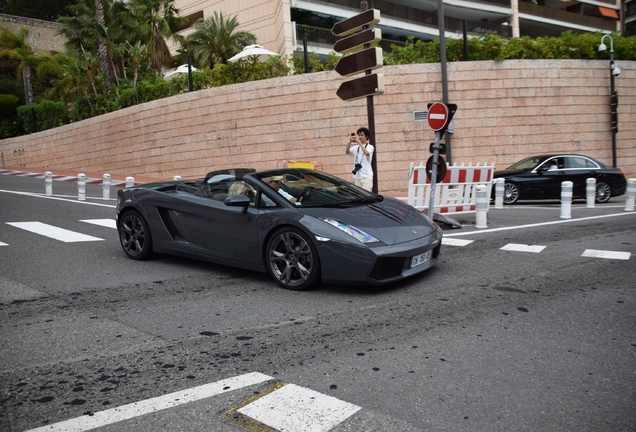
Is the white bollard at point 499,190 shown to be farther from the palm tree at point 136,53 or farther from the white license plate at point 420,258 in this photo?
the palm tree at point 136,53

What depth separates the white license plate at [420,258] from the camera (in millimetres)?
5664

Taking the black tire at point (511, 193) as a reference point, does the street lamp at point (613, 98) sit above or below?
above

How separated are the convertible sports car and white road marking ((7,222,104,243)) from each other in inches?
73.2

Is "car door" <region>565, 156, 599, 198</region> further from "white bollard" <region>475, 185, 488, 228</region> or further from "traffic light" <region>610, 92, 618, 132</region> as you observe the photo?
→ "white bollard" <region>475, 185, 488, 228</region>

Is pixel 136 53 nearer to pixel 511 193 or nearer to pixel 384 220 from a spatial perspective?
pixel 511 193

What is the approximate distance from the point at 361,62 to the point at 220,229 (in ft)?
17.0

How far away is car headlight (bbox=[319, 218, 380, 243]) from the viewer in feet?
17.7

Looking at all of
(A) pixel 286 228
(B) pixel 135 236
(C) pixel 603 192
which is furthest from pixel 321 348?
(C) pixel 603 192

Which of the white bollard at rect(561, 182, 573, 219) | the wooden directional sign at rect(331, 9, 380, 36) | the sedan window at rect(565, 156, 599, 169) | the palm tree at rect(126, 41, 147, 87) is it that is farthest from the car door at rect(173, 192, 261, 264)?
the palm tree at rect(126, 41, 147, 87)

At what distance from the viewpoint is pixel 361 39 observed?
10.1 meters

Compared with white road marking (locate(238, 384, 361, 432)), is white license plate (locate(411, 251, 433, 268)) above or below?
above

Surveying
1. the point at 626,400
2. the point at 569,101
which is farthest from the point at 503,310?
the point at 569,101

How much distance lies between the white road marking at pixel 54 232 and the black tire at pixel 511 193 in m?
10.5

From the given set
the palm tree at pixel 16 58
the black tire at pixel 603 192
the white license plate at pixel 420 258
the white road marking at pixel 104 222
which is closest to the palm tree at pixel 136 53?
the palm tree at pixel 16 58
